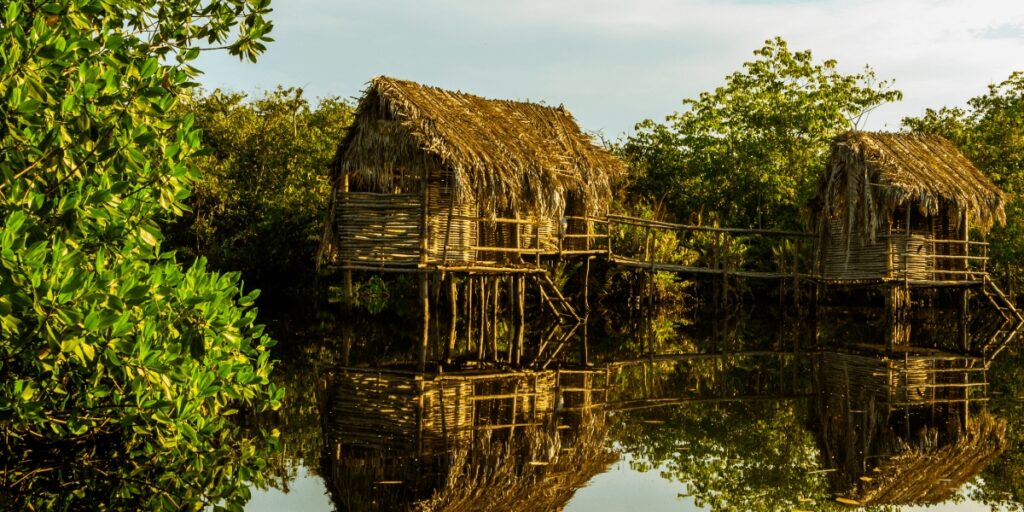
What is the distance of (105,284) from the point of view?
6.74 meters

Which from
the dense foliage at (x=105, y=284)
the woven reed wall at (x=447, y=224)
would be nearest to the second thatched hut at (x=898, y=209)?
the woven reed wall at (x=447, y=224)

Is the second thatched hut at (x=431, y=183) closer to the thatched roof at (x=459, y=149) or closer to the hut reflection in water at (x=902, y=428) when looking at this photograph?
the thatched roof at (x=459, y=149)

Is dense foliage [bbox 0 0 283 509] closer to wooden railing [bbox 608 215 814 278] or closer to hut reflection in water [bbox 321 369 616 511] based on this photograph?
hut reflection in water [bbox 321 369 616 511]

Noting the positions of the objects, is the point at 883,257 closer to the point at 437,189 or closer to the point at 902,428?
the point at 437,189

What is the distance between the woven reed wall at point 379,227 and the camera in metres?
18.4

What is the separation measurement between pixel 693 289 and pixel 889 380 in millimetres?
14790

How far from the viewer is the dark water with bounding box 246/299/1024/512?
28.2ft

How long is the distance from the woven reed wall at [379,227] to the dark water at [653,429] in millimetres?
1649

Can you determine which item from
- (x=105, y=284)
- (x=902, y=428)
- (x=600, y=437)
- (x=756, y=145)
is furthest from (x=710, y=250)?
(x=105, y=284)

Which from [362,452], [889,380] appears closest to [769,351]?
[889,380]

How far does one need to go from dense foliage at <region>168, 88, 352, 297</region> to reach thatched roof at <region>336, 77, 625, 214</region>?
8.44m

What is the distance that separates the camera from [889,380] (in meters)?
14.9

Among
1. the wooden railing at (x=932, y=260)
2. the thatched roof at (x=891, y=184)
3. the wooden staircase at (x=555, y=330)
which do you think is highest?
the thatched roof at (x=891, y=184)

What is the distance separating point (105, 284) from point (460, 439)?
4.51 metres
